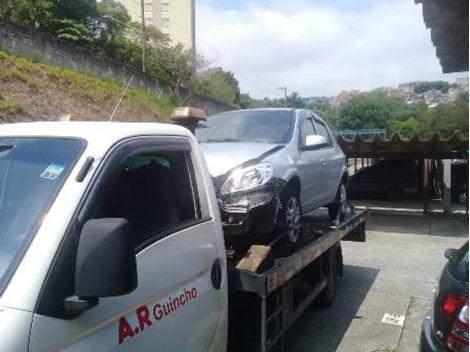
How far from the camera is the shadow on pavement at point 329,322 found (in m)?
5.53

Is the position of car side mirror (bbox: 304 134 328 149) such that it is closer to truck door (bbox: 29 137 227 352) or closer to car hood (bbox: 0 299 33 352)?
truck door (bbox: 29 137 227 352)

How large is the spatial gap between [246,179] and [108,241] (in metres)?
2.75

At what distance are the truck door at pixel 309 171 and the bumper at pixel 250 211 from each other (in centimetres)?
92

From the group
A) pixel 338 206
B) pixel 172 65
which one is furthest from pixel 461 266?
pixel 172 65

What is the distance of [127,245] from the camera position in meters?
1.95

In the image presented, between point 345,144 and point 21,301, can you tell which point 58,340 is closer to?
point 21,301

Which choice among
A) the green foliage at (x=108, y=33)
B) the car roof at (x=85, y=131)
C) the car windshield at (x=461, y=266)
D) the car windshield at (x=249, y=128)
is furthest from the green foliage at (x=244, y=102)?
the car roof at (x=85, y=131)

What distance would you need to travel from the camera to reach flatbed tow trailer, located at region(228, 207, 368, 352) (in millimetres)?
3756

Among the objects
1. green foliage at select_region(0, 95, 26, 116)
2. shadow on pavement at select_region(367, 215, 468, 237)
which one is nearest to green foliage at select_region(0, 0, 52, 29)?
green foliage at select_region(0, 95, 26, 116)

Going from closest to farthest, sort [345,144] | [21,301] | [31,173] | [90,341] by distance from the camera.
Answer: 1. [21,301]
2. [90,341]
3. [31,173]
4. [345,144]

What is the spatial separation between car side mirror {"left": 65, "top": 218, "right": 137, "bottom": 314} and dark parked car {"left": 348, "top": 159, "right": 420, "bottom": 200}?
19.8 m

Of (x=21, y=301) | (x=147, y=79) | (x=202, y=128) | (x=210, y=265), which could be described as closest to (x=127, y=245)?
(x=21, y=301)

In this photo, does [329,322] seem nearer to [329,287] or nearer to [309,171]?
[329,287]

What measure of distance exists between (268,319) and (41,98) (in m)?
12.0
